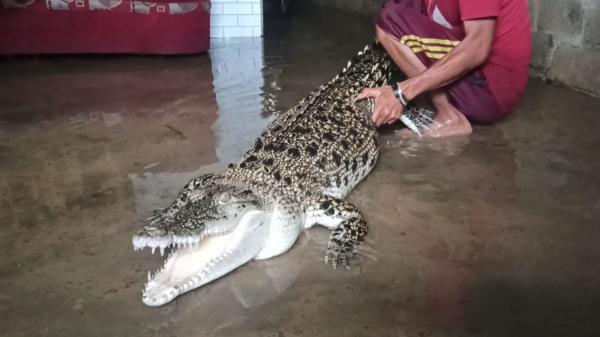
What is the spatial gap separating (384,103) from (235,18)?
3533mm

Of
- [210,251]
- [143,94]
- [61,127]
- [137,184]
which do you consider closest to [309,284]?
[210,251]

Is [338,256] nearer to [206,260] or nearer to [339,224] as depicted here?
[339,224]

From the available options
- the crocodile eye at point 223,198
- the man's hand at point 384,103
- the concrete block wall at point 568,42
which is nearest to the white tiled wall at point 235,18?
the concrete block wall at point 568,42

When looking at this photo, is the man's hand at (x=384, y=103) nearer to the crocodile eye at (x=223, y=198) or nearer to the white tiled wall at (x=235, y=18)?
the crocodile eye at (x=223, y=198)

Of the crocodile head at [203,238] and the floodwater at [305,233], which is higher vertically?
the crocodile head at [203,238]

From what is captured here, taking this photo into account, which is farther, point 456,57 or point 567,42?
point 567,42

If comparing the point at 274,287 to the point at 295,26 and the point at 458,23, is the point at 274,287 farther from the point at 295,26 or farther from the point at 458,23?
the point at 295,26

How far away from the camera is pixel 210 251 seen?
2270mm

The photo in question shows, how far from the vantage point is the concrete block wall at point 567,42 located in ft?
13.7

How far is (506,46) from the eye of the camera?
11.2ft

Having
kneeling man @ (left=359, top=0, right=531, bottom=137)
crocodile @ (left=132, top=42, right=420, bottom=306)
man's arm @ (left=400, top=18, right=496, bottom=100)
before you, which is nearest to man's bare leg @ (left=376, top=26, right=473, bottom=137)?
kneeling man @ (left=359, top=0, right=531, bottom=137)

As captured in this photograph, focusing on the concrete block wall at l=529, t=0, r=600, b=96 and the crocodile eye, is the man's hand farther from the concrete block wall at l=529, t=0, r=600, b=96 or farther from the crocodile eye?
the concrete block wall at l=529, t=0, r=600, b=96

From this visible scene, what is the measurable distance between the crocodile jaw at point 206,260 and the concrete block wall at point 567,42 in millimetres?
2951

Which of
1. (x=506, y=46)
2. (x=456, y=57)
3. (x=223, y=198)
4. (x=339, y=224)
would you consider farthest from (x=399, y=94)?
(x=223, y=198)
